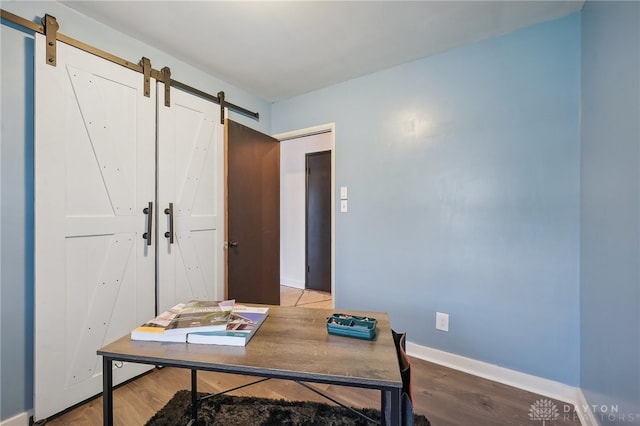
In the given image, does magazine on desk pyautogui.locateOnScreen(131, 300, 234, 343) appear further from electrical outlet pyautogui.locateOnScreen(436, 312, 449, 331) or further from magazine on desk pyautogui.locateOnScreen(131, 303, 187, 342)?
electrical outlet pyautogui.locateOnScreen(436, 312, 449, 331)

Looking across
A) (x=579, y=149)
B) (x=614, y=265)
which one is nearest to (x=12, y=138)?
(x=614, y=265)

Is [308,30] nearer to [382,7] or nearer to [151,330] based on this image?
[382,7]

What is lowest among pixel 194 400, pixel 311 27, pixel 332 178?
pixel 194 400

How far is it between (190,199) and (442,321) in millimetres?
2158

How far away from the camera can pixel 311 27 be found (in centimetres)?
181

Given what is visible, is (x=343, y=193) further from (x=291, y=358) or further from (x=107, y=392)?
(x=107, y=392)

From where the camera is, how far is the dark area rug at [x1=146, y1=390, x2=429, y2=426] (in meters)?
1.48

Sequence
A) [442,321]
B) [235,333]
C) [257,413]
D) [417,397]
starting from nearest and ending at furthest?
[235,333] → [257,413] → [417,397] → [442,321]

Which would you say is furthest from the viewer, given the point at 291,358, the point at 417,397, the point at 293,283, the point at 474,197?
the point at 293,283

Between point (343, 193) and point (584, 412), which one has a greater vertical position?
point (343, 193)

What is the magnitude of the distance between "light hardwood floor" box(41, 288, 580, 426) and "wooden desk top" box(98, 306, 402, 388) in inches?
36.3

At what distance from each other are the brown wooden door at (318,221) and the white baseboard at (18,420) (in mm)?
3116

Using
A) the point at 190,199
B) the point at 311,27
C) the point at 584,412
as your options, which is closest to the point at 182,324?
the point at 190,199

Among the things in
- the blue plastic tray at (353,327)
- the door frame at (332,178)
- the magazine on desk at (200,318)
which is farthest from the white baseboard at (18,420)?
the door frame at (332,178)
